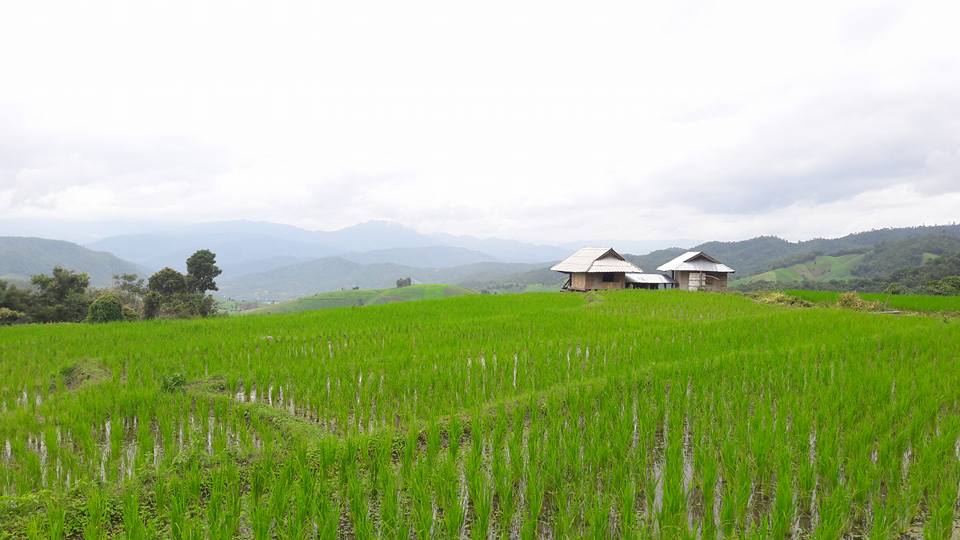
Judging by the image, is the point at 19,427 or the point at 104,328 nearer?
the point at 19,427

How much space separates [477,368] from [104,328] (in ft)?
35.5

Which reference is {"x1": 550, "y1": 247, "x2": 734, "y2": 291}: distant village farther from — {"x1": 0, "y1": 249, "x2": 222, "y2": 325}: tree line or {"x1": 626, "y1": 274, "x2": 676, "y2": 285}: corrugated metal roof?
{"x1": 0, "y1": 249, "x2": 222, "y2": 325}: tree line

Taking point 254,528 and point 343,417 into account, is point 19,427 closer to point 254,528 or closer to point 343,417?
point 343,417

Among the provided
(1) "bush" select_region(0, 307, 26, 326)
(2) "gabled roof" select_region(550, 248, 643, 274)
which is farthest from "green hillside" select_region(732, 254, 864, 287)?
(1) "bush" select_region(0, 307, 26, 326)

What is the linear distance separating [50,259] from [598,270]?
25257 centimetres

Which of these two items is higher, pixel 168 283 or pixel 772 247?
pixel 772 247

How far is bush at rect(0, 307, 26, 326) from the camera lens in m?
17.8

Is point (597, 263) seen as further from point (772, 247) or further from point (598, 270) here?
point (772, 247)

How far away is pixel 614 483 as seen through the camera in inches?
130

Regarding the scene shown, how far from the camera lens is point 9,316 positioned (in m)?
18.4

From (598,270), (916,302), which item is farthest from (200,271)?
(916,302)

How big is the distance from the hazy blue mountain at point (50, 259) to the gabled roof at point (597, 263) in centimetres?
20998

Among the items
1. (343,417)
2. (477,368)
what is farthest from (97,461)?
(477,368)

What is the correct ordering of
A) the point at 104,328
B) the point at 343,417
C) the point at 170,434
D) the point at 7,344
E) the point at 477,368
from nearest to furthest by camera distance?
the point at 170,434 → the point at 343,417 → the point at 477,368 → the point at 7,344 → the point at 104,328
